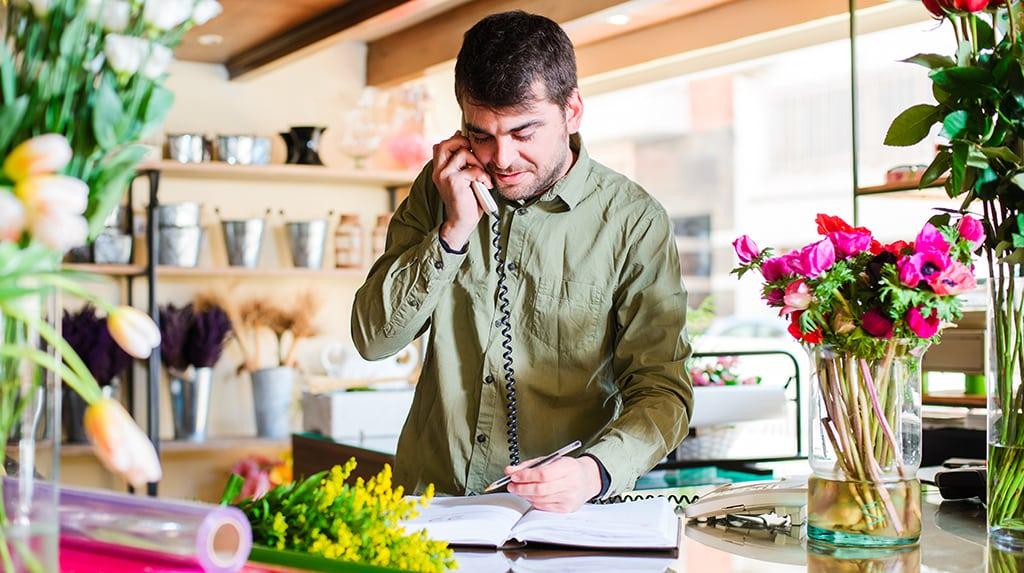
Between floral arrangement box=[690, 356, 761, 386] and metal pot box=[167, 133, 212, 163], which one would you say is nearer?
floral arrangement box=[690, 356, 761, 386]

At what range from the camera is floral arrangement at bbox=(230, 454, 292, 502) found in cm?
429

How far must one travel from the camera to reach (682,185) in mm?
11539

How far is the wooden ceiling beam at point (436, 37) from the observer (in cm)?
369

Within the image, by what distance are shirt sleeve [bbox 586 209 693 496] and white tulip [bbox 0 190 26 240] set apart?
3.30 feet

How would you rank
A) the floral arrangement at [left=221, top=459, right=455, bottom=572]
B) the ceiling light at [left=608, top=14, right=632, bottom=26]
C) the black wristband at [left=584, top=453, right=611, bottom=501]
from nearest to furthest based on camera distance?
the floral arrangement at [left=221, top=459, right=455, bottom=572] → the black wristband at [left=584, top=453, right=611, bottom=501] → the ceiling light at [left=608, top=14, right=632, bottom=26]

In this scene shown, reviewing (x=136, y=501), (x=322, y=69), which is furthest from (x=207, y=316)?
(x=136, y=501)

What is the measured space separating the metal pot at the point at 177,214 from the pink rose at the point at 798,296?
131 inches

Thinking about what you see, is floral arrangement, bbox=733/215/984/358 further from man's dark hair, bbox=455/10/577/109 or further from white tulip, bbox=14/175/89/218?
white tulip, bbox=14/175/89/218

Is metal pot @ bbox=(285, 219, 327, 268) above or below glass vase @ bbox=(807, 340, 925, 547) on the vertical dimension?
above

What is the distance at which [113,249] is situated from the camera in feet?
14.2

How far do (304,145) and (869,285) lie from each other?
11.3ft

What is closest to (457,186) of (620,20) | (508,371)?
(508,371)

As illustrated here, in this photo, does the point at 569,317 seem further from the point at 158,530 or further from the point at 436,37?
the point at 436,37

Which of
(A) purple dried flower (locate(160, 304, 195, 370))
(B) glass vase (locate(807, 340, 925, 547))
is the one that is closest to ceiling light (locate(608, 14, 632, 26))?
(A) purple dried flower (locate(160, 304, 195, 370))
